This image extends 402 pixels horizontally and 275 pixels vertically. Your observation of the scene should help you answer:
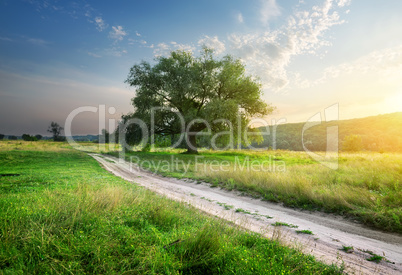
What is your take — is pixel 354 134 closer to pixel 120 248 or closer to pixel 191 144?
pixel 191 144

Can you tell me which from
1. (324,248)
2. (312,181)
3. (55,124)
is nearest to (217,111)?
(312,181)

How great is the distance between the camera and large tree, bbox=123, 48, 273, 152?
29.4 metres

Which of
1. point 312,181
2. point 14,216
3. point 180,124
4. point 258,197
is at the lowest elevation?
point 258,197

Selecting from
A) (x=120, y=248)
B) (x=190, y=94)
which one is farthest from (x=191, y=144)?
(x=120, y=248)

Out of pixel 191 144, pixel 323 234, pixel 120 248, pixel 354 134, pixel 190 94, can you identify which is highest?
pixel 190 94

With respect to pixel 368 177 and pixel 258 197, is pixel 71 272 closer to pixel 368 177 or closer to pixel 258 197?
pixel 258 197

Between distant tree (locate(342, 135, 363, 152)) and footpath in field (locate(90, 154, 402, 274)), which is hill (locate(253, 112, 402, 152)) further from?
footpath in field (locate(90, 154, 402, 274))

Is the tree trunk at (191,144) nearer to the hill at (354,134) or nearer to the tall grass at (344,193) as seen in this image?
the tall grass at (344,193)

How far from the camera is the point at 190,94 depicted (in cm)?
3114

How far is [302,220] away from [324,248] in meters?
2.34

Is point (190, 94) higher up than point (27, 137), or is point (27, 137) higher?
point (190, 94)

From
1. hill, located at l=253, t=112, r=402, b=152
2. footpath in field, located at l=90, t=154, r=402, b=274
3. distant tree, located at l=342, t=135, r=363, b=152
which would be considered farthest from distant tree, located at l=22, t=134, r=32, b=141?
distant tree, located at l=342, t=135, r=363, b=152

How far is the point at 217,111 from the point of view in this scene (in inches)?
1045

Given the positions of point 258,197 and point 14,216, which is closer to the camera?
point 14,216
